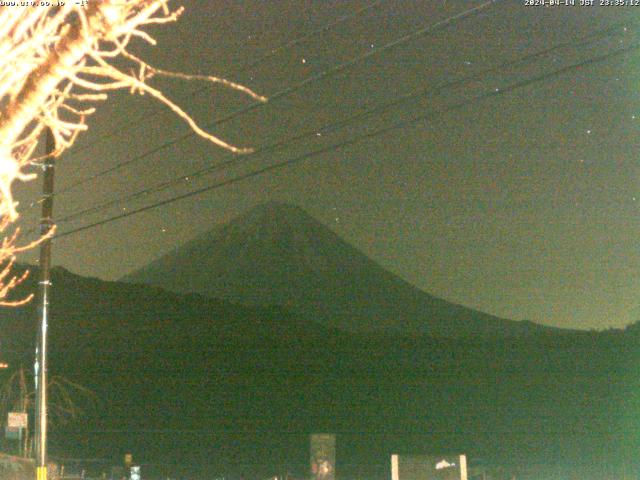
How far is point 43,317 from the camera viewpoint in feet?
55.7

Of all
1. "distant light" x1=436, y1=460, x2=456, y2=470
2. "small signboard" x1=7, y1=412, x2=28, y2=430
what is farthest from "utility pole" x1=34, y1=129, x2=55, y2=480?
"distant light" x1=436, y1=460, x2=456, y2=470

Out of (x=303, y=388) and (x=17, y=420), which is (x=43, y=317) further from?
(x=303, y=388)

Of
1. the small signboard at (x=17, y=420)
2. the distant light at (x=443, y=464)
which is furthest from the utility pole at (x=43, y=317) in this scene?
the distant light at (x=443, y=464)

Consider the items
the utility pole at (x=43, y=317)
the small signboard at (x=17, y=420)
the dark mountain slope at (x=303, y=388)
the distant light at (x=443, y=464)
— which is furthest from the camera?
the dark mountain slope at (x=303, y=388)

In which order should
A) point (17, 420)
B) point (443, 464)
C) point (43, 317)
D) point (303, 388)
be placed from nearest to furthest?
point (443, 464), point (43, 317), point (17, 420), point (303, 388)

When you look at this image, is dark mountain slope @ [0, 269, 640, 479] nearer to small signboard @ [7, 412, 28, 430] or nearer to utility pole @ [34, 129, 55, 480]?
small signboard @ [7, 412, 28, 430]

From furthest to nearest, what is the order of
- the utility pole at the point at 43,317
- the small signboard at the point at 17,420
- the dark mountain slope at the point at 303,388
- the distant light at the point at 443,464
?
the dark mountain slope at the point at 303,388, the small signboard at the point at 17,420, the utility pole at the point at 43,317, the distant light at the point at 443,464

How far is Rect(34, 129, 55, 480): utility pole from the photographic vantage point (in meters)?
16.4

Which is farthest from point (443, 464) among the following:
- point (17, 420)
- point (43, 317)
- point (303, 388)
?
point (303, 388)

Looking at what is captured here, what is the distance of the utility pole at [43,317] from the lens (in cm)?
1642

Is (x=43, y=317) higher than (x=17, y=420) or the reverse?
higher

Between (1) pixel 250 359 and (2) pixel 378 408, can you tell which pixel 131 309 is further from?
(2) pixel 378 408

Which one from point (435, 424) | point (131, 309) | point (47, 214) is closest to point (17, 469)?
point (47, 214)

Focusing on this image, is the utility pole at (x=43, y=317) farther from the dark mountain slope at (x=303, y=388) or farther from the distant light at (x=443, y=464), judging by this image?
the dark mountain slope at (x=303, y=388)
